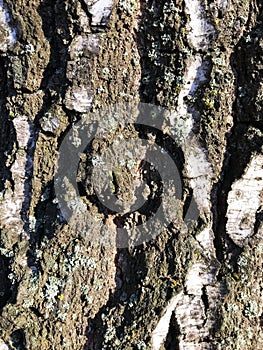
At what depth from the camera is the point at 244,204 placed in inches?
60.4

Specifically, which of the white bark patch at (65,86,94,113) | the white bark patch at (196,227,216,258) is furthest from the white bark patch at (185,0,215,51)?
the white bark patch at (196,227,216,258)

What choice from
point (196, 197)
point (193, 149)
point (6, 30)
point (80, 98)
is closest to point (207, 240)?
point (196, 197)

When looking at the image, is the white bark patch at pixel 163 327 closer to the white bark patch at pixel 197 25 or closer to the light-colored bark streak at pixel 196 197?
the light-colored bark streak at pixel 196 197

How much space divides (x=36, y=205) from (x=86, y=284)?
11.2 inches

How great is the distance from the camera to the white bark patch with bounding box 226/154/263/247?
1.52 metres

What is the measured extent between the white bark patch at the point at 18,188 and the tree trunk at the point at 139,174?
0.15 ft

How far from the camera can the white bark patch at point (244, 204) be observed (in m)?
1.52

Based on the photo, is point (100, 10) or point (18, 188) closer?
point (100, 10)

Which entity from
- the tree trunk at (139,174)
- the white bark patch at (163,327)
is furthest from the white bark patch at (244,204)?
the white bark patch at (163,327)

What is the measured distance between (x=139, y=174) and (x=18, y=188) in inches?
15.1

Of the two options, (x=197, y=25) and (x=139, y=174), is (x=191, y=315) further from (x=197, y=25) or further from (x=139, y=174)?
(x=197, y=25)

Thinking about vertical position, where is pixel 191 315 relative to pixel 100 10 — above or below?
below

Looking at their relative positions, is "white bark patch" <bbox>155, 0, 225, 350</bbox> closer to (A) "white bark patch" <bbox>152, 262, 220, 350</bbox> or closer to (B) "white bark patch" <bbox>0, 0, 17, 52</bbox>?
(A) "white bark patch" <bbox>152, 262, 220, 350</bbox>

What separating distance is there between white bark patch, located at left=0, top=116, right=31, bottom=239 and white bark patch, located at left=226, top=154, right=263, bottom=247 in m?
0.63
